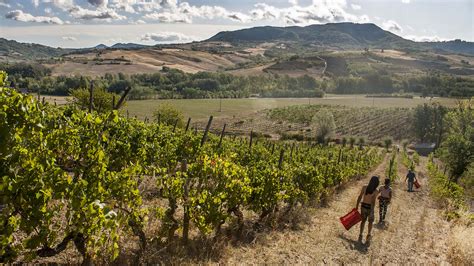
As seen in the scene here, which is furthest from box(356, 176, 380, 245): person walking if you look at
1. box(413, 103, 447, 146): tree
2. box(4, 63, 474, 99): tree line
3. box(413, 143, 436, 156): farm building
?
box(4, 63, 474, 99): tree line

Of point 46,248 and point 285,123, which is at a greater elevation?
point 46,248

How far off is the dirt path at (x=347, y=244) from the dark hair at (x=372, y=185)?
Answer: 4.64 ft

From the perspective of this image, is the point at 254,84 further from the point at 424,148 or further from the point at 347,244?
the point at 347,244

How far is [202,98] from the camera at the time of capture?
358 feet

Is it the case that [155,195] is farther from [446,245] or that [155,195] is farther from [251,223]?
[446,245]

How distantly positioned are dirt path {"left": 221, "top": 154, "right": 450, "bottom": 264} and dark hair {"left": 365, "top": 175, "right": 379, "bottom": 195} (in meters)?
1.41

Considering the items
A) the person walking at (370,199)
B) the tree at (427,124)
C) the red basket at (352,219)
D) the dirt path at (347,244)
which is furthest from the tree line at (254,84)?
the person walking at (370,199)

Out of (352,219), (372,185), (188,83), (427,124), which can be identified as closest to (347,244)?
(352,219)

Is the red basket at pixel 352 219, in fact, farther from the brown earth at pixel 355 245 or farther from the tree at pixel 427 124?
the tree at pixel 427 124

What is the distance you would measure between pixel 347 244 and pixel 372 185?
1.65 meters

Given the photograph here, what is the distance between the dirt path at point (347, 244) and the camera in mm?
8656

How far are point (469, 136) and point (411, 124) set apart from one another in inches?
1512

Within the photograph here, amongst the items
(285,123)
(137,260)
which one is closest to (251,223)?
(137,260)

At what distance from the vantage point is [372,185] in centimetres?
1013
